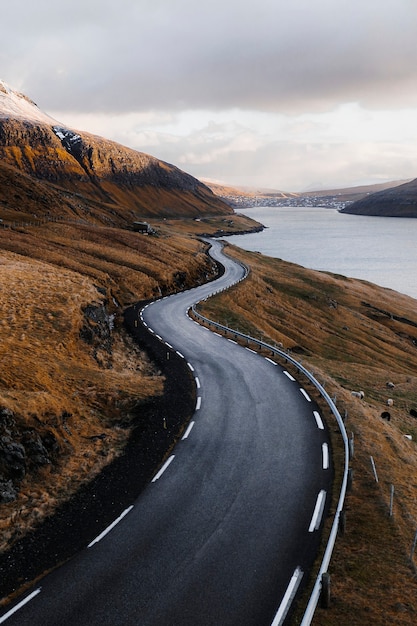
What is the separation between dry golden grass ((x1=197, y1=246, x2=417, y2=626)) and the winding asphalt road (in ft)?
4.35

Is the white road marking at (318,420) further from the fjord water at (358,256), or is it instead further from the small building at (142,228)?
the fjord water at (358,256)

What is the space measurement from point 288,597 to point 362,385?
1003 inches

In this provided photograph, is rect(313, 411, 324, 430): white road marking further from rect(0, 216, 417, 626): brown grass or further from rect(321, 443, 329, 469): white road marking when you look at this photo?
rect(321, 443, 329, 469): white road marking

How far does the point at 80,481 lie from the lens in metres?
15.1

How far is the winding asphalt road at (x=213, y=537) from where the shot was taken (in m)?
10.1

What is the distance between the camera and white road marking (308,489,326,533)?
12.8m

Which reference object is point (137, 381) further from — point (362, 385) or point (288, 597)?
point (362, 385)

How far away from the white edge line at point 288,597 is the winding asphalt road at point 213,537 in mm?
25

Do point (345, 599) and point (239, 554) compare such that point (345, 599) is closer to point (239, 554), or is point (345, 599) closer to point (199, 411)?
point (239, 554)

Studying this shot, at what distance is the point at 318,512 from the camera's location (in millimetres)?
13391

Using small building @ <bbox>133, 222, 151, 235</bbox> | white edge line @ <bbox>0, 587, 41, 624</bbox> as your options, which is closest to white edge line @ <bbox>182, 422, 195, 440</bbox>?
white edge line @ <bbox>0, 587, 41, 624</bbox>

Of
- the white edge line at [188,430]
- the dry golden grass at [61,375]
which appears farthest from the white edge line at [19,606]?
the white edge line at [188,430]

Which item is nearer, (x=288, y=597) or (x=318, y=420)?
(x=288, y=597)

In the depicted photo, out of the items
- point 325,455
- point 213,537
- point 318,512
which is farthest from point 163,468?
point 325,455
